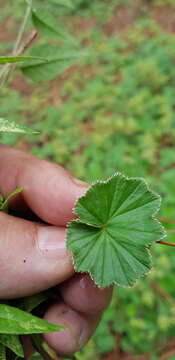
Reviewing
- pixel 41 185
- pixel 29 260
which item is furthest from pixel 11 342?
pixel 41 185

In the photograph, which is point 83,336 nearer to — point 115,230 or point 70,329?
point 70,329

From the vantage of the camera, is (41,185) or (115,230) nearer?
(115,230)

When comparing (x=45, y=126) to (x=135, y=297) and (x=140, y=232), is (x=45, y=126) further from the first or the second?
(x=140, y=232)

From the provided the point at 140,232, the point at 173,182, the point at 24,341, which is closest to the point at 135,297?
the point at 173,182

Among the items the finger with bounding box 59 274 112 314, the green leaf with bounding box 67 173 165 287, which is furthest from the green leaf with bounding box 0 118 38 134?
the finger with bounding box 59 274 112 314

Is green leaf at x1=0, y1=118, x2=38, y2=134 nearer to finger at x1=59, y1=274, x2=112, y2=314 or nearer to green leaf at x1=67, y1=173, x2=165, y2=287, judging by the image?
green leaf at x1=67, y1=173, x2=165, y2=287

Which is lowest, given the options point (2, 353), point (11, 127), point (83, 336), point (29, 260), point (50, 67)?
point (83, 336)

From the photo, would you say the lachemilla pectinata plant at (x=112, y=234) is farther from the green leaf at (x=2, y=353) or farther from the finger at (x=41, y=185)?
the finger at (x=41, y=185)
